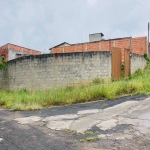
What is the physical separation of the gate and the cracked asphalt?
5033mm

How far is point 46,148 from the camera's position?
344 centimetres

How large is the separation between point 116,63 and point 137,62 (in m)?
2.07

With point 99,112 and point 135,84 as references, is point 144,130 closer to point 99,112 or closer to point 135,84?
point 99,112

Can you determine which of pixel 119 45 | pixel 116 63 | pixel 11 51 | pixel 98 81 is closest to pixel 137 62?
pixel 116 63

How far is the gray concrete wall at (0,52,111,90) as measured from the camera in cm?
1109

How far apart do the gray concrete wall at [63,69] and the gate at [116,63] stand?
0.99 feet

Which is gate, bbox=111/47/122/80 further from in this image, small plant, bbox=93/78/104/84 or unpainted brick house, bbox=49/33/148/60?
unpainted brick house, bbox=49/33/148/60

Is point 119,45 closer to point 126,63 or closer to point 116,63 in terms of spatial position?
point 126,63

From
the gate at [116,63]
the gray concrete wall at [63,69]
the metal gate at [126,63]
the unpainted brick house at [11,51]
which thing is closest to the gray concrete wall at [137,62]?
the metal gate at [126,63]

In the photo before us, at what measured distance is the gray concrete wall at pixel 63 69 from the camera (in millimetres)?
11094

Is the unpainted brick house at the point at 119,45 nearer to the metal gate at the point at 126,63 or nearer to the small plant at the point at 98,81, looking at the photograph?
the metal gate at the point at 126,63

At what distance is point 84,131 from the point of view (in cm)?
433

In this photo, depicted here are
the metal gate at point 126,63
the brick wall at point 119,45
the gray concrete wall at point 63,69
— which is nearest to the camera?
the gray concrete wall at point 63,69

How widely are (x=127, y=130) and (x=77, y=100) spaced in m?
4.14
